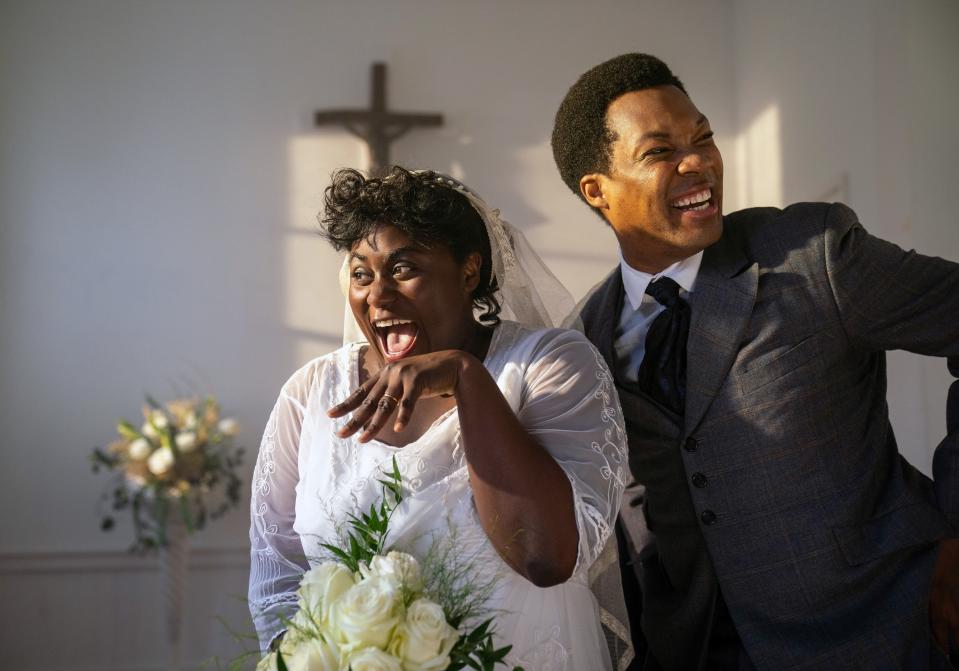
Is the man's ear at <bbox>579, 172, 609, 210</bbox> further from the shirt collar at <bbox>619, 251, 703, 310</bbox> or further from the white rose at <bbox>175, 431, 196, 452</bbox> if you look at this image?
the white rose at <bbox>175, 431, 196, 452</bbox>

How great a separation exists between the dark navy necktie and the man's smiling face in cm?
12

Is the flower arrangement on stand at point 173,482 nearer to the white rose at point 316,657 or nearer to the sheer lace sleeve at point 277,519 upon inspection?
the sheer lace sleeve at point 277,519

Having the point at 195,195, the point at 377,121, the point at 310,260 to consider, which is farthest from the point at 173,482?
the point at 377,121

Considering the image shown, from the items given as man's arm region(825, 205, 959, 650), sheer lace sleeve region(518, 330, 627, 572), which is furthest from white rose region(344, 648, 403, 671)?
man's arm region(825, 205, 959, 650)

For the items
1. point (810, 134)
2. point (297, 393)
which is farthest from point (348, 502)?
point (810, 134)

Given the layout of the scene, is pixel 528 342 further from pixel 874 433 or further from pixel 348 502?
pixel 874 433

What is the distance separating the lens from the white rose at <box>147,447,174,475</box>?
17.0ft

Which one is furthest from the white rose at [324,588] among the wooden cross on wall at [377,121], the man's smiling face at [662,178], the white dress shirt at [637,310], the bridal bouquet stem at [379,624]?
the wooden cross on wall at [377,121]

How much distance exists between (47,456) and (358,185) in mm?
4413

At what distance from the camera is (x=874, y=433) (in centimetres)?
217

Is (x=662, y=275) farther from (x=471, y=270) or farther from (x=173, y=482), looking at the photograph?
(x=173, y=482)

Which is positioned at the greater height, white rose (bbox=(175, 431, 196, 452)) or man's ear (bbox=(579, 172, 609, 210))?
man's ear (bbox=(579, 172, 609, 210))

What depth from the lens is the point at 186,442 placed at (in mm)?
5238

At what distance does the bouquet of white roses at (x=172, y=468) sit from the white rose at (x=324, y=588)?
4035 mm
